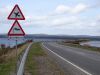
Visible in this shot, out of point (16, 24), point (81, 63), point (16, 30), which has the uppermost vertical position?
point (16, 24)

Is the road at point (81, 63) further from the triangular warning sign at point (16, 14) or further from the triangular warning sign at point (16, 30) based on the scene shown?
the triangular warning sign at point (16, 14)

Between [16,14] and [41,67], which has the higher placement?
[16,14]

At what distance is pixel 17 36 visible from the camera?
1441 centimetres

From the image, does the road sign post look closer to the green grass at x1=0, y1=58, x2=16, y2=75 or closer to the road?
the green grass at x1=0, y1=58, x2=16, y2=75

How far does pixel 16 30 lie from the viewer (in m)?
14.5

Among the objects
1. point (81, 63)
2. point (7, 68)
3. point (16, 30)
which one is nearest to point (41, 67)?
point (7, 68)

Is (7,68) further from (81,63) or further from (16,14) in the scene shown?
(81,63)

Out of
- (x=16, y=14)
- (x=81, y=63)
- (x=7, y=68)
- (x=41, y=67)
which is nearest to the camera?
(x=16, y=14)

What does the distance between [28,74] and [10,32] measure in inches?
97.4

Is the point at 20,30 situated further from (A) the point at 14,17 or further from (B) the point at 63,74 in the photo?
(B) the point at 63,74

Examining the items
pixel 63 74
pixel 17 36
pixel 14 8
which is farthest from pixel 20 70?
pixel 63 74

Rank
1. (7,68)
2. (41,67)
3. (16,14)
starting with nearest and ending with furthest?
(16,14), (7,68), (41,67)

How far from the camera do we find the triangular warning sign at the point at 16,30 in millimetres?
14383

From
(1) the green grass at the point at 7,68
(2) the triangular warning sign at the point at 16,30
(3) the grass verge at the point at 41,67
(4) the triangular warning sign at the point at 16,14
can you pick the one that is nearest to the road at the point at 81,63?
(3) the grass verge at the point at 41,67
